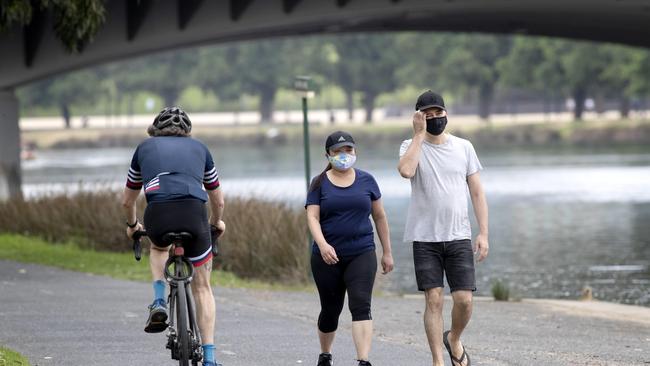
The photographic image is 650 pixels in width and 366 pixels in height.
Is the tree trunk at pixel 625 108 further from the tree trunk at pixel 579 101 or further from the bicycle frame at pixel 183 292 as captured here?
the bicycle frame at pixel 183 292

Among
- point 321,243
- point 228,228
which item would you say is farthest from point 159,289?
point 228,228

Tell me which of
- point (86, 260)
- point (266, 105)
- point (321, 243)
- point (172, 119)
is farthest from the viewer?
point (266, 105)

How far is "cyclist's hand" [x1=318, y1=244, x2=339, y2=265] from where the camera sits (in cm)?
873

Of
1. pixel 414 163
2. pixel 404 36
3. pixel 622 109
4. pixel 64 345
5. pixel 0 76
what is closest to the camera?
pixel 414 163

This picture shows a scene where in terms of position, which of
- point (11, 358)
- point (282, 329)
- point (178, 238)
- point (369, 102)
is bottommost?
point (282, 329)

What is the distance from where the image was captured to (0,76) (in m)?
32.0

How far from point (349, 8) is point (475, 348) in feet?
75.0

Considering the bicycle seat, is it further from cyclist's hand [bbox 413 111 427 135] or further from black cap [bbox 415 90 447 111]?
black cap [bbox 415 90 447 111]

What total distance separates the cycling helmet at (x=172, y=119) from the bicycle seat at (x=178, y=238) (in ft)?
2.26

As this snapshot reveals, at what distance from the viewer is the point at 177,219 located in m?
8.30

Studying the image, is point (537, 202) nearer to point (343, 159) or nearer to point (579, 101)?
point (343, 159)

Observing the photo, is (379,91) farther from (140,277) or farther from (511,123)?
(140,277)

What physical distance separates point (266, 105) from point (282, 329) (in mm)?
111768

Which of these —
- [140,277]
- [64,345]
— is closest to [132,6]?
[140,277]
